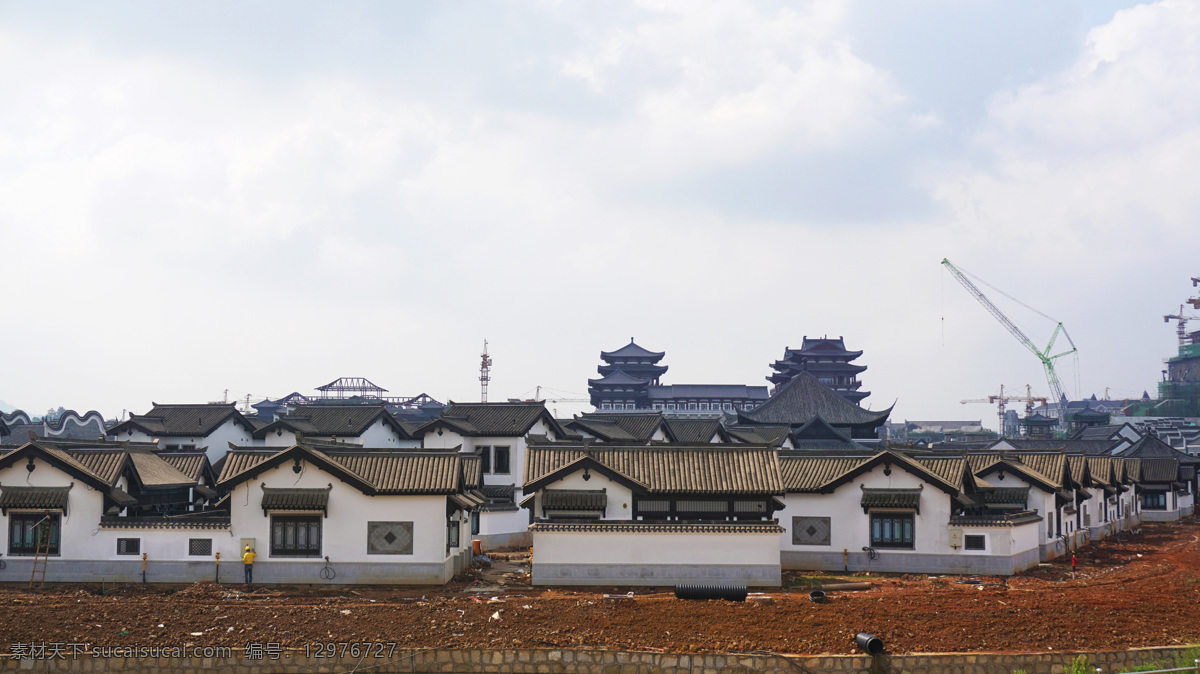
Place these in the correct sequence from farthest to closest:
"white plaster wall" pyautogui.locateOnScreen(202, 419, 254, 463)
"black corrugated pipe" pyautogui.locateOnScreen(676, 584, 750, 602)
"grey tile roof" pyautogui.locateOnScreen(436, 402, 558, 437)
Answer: "white plaster wall" pyautogui.locateOnScreen(202, 419, 254, 463), "grey tile roof" pyautogui.locateOnScreen(436, 402, 558, 437), "black corrugated pipe" pyautogui.locateOnScreen(676, 584, 750, 602)

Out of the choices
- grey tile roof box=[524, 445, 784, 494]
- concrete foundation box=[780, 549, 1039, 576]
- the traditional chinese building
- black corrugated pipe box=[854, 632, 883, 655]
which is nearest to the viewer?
black corrugated pipe box=[854, 632, 883, 655]

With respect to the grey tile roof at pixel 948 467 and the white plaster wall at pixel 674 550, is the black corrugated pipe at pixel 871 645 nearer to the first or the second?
the white plaster wall at pixel 674 550

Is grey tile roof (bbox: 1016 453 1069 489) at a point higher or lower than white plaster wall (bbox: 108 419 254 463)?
lower

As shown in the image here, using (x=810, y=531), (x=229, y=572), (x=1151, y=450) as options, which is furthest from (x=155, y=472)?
(x=1151, y=450)

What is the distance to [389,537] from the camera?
3491 cm

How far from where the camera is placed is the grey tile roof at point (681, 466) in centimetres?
3631

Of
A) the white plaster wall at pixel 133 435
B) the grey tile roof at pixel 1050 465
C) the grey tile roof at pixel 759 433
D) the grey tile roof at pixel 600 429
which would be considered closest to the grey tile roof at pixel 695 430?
the grey tile roof at pixel 759 433

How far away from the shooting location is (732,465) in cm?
3756

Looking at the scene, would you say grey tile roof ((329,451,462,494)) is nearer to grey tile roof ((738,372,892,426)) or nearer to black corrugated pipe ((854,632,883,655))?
black corrugated pipe ((854,632,883,655))

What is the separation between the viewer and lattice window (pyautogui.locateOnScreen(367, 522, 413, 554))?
114ft

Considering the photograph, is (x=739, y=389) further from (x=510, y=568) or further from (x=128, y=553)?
(x=128, y=553)

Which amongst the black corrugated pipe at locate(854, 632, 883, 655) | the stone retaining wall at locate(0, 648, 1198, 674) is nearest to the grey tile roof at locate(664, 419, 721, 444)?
the black corrugated pipe at locate(854, 632, 883, 655)

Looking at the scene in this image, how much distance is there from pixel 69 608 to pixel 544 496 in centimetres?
1623

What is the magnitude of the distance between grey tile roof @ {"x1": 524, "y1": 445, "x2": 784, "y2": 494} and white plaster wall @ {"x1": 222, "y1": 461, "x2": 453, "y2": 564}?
4258mm
